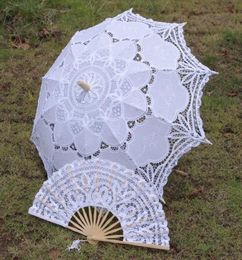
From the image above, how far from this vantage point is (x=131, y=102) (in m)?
3.39

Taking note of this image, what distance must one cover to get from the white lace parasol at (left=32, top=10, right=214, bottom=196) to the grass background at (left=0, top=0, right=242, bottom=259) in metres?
0.44

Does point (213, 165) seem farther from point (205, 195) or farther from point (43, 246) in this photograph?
point (43, 246)

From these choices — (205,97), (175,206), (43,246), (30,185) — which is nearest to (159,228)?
(175,206)

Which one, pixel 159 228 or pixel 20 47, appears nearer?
pixel 159 228

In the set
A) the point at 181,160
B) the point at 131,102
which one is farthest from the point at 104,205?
the point at 181,160

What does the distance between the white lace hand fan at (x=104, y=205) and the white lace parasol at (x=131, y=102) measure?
0.09 metres

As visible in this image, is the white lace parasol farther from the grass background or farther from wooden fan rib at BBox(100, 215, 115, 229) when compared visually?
the grass background

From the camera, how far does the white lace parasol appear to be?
11.2 feet

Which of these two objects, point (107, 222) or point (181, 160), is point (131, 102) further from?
point (181, 160)

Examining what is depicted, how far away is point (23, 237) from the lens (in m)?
3.72

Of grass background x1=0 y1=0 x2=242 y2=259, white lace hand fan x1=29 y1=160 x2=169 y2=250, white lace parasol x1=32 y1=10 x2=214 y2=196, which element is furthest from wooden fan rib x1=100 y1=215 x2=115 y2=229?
white lace parasol x1=32 y1=10 x2=214 y2=196

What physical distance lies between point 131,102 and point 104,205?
638 millimetres

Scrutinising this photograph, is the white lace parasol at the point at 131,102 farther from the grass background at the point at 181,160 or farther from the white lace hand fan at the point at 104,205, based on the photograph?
the grass background at the point at 181,160

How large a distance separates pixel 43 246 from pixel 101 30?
1364mm
